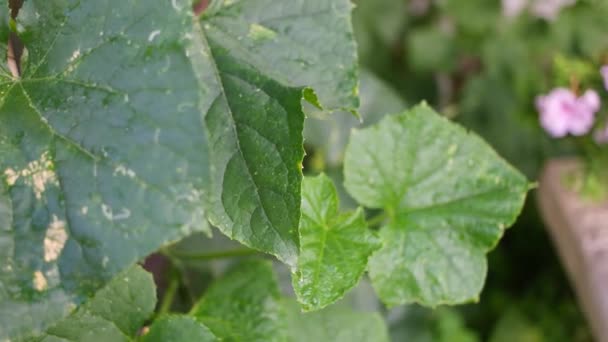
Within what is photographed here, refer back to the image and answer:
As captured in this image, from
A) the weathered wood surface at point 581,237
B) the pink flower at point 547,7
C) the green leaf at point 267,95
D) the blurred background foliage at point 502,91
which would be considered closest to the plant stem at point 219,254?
the green leaf at point 267,95

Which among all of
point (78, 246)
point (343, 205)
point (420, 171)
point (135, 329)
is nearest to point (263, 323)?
point (135, 329)

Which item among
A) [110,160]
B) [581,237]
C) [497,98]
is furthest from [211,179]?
[497,98]

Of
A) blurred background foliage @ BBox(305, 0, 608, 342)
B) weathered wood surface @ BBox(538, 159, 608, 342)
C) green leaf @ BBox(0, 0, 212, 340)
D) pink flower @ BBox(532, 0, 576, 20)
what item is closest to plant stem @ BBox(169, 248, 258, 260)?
green leaf @ BBox(0, 0, 212, 340)

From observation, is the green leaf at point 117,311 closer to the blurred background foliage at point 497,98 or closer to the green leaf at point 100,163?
the green leaf at point 100,163

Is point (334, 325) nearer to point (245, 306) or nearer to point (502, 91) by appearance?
point (245, 306)

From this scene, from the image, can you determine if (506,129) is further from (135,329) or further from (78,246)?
(78,246)

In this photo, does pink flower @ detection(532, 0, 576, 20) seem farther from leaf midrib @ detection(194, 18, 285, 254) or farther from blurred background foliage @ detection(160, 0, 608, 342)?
leaf midrib @ detection(194, 18, 285, 254)
